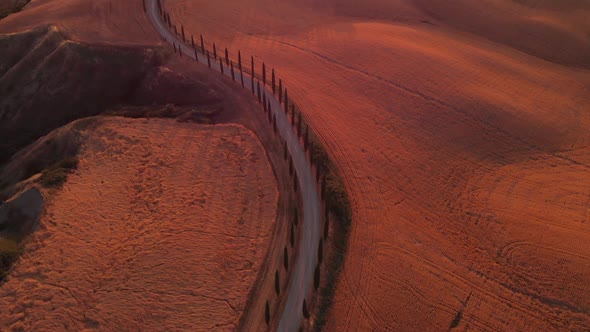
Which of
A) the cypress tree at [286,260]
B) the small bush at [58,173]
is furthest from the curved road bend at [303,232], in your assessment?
the small bush at [58,173]

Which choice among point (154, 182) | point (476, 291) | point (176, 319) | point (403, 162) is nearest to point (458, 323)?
point (476, 291)

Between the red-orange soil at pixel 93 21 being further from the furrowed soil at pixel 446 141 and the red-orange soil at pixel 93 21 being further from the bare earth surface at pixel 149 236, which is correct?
the bare earth surface at pixel 149 236

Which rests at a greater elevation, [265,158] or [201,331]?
[265,158]

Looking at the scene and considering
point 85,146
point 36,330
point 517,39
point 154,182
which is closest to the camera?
point 36,330

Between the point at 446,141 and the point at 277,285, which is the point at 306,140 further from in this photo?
the point at 277,285

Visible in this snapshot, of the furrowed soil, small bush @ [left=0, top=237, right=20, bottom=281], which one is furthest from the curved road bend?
small bush @ [left=0, top=237, right=20, bottom=281]

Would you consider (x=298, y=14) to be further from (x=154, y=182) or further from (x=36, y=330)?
(x=36, y=330)

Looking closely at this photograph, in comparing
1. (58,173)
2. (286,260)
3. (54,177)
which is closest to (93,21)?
(58,173)
